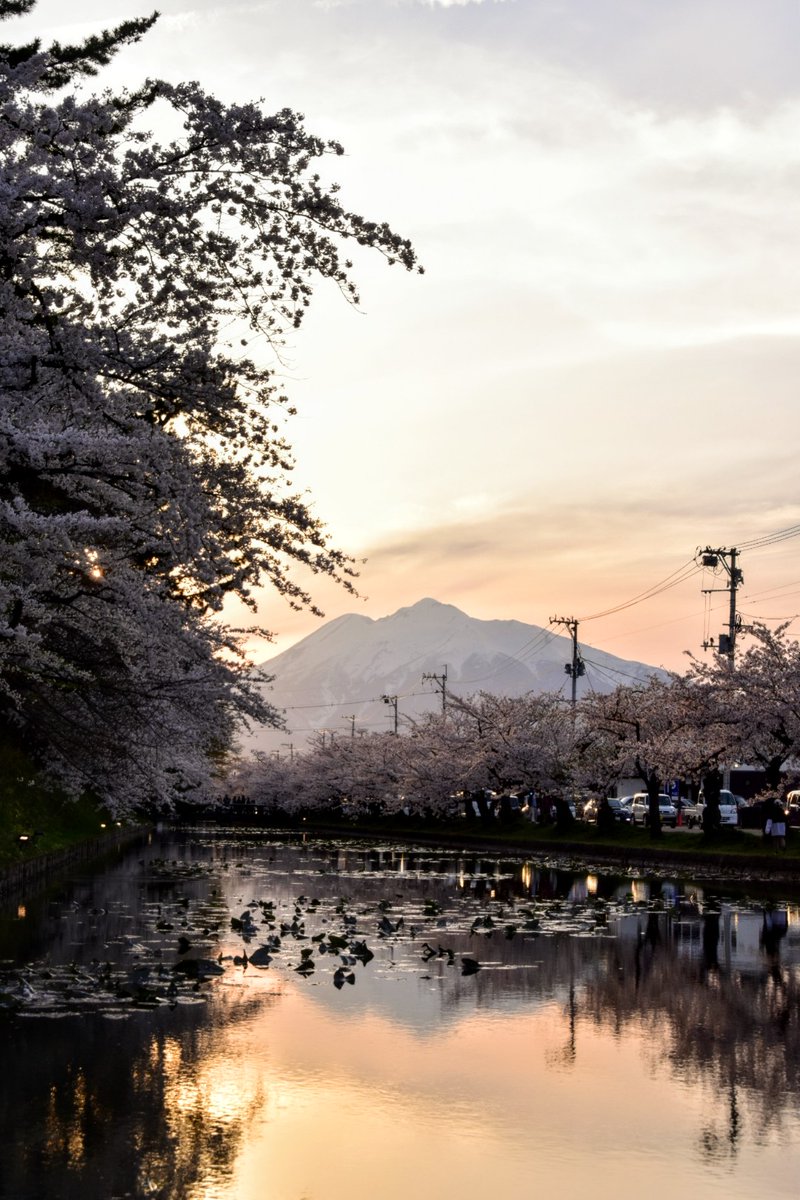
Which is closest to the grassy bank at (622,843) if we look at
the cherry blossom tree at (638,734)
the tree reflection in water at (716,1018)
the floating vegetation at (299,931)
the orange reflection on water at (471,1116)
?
the cherry blossom tree at (638,734)

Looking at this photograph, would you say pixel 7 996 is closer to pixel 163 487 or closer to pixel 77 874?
pixel 163 487

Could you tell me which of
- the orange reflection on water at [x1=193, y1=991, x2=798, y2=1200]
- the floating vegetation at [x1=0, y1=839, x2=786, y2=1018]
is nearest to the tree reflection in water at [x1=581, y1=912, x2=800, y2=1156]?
the orange reflection on water at [x1=193, y1=991, x2=798, y2=1200]

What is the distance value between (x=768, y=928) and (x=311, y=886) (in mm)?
12541

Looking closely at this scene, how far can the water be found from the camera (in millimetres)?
8016

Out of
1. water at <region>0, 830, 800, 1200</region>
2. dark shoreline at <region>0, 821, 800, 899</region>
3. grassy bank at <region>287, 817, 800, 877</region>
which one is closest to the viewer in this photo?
water at <region>0, 830, 800, 1200</region>

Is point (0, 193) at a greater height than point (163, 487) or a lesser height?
greater

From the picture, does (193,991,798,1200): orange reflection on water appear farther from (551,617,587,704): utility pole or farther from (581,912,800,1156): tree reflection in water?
(551,617,587,704): utility pole

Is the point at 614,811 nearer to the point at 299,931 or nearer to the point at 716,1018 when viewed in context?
the point at 299,931

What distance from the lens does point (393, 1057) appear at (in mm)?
11570

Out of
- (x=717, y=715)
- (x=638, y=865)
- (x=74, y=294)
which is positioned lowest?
(x=638, y=865)

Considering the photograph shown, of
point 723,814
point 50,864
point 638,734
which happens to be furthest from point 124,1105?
point 723,814

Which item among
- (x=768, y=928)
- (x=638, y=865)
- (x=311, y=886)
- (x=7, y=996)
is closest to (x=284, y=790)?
(x=638, y=865)

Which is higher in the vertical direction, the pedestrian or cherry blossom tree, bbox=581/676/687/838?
cherry blossom tree, bbox=581/676/687/838

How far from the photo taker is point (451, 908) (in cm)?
2689
